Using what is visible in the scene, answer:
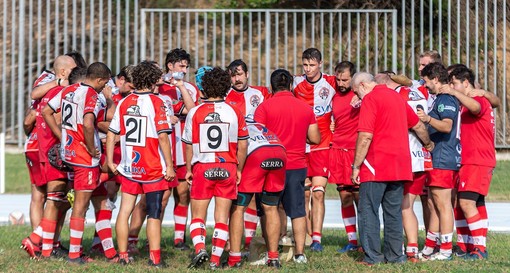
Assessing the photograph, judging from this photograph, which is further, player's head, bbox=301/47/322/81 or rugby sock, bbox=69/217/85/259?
player's head, bbox=301/47/322/81

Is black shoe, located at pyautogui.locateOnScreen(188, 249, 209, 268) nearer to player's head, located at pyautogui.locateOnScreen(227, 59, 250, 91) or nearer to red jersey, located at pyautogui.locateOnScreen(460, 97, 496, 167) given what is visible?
player's head, located at pyautogui.locateOnScreen(227, 59, 250, 91)

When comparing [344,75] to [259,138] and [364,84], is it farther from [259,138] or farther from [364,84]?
[259,138]

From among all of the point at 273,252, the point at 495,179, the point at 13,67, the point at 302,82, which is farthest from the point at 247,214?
the point at 13,67

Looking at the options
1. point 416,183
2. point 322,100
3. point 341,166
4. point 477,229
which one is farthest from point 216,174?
point 477,229

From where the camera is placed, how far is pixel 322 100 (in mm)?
12742

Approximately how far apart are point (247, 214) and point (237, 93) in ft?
5.33

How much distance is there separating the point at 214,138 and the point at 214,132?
0.20 feet

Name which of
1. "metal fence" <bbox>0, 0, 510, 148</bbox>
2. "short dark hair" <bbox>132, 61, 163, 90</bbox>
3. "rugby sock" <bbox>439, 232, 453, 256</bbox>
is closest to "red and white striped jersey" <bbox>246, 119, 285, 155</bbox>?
"short dark hair" <bbox>132, 61, 163, 90</bbox>

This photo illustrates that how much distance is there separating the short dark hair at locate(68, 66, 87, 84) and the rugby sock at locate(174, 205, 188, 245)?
209cm

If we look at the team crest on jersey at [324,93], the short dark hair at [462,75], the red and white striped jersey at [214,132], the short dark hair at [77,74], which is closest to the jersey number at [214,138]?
the red and white striped jersey at [214,132]

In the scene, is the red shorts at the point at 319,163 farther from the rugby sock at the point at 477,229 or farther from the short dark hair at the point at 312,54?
the rugby sock at the point at 477,229

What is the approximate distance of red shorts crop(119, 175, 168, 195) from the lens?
10492 mm

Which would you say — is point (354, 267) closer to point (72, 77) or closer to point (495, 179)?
point (72, 77)

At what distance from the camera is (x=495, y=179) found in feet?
63.0
